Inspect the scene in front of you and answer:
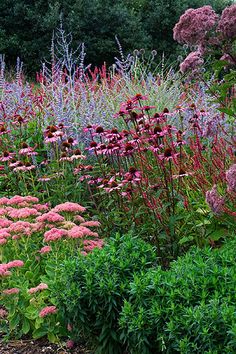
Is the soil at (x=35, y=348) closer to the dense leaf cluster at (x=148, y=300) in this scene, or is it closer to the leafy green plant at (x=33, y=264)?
the leafy green plant at (x=33, y=264)

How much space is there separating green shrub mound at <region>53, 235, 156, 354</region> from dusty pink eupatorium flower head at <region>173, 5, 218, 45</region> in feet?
3.88

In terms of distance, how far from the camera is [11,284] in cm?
393

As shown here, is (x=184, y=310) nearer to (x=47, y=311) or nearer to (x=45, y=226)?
(x=47, y=311)

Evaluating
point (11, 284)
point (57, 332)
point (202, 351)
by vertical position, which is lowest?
point (57, 332)

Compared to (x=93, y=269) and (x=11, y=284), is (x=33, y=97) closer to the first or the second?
(x=11, y=284)

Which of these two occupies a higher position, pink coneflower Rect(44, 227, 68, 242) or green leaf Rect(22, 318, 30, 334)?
pink coneflower Rect(44, 227, 68, 242)

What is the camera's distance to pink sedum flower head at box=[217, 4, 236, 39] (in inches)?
116

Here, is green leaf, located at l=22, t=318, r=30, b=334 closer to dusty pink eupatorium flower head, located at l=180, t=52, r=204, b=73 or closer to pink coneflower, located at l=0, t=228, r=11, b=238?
pink coneflower, located at l=0, t=228, r=11, b=238

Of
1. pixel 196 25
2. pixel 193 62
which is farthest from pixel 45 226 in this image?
pixel 196 25

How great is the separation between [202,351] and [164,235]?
5.49 ft

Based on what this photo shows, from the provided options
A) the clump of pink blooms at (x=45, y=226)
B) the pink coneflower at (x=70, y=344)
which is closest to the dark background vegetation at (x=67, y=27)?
the clump of pink blooms at (x=45, y=226)

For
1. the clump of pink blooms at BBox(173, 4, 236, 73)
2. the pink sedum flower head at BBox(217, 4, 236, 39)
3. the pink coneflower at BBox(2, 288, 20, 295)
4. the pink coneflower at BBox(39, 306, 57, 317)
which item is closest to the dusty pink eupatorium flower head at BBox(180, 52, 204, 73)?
A: the clump of pink blooms at BBox(173, 4, 236, 73)

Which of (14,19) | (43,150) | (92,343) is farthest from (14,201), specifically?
(14,19)

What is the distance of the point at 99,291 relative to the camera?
10.3ft
